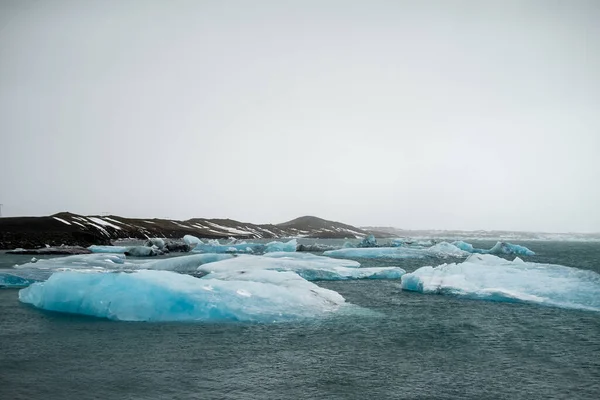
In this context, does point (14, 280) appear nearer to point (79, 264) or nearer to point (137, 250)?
point (79, 264)

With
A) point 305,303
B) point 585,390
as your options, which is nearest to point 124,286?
point 305,303

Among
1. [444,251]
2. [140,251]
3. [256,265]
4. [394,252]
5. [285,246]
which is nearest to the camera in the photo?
[256,265]

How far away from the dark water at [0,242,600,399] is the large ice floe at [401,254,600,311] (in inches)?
107

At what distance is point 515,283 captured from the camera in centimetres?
2789

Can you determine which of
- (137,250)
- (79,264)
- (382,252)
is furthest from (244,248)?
(79,264)

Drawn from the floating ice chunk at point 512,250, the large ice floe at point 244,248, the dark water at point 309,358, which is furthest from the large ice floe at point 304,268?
the floating ice chunk at point 512,250

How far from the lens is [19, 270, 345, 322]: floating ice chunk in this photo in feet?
66.3

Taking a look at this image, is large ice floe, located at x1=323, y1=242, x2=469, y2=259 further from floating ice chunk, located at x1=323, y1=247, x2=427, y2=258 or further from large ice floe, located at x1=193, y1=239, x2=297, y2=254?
large ice floe, located at x1=193, y1=239, x2=297, y2=254

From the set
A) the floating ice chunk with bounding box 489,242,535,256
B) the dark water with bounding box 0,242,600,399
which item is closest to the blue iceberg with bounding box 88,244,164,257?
the dark water with bounding box 0,242,600,399

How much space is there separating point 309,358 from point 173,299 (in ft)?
27.3

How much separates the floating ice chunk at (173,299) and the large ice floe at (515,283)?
1077 centimetres

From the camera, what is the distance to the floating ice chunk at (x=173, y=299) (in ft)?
66.3

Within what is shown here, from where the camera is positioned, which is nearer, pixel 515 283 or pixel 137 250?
pixel 515 283

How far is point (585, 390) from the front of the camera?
12.1 meters
